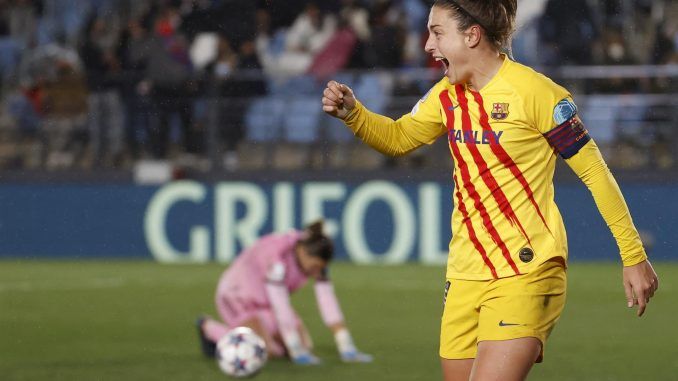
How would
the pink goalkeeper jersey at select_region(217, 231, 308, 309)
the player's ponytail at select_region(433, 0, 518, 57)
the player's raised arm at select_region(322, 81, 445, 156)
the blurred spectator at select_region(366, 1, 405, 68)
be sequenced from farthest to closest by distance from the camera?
the blurred spectator at select_region(366, 1, 405, 68) < the pink goalkeeper jersey at select_region(217, 231, 308, 309) < the player's raised arm at select_region(322, 81, 445, 156) < the player's ponytail at select_region(433, 0, 518, 57)

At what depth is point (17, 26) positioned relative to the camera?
1797 cm

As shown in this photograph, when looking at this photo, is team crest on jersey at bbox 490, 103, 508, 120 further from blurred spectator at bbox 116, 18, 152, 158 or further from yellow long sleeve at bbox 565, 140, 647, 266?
blurred spectator at bbox 116, 18, 152, 158

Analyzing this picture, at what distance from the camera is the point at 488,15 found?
474 centimetres

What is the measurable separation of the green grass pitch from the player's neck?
3768 mm

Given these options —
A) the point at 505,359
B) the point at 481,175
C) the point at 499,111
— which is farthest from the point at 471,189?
the point at 505,359

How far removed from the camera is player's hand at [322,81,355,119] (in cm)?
488

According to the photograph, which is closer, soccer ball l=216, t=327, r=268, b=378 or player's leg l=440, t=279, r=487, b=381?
player's leg l=440, t=279, r=487, b=381

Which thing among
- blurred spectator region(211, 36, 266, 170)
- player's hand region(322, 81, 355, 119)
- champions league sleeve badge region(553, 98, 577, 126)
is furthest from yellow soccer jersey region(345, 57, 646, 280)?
blurred spectator region(211, 36, 266, 170)

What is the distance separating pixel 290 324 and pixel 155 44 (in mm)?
8390

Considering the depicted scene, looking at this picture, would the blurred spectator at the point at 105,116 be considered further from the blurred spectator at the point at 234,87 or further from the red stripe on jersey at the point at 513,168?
the red stripe on jersey at the point at 513,168

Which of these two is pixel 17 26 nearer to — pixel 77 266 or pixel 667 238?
pixel 77 266

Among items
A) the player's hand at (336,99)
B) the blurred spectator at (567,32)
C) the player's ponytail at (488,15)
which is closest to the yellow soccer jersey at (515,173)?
the player's ponytail at (488,15)

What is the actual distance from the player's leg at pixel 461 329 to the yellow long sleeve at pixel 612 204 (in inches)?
19.7

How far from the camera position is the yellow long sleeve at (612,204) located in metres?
4.57
